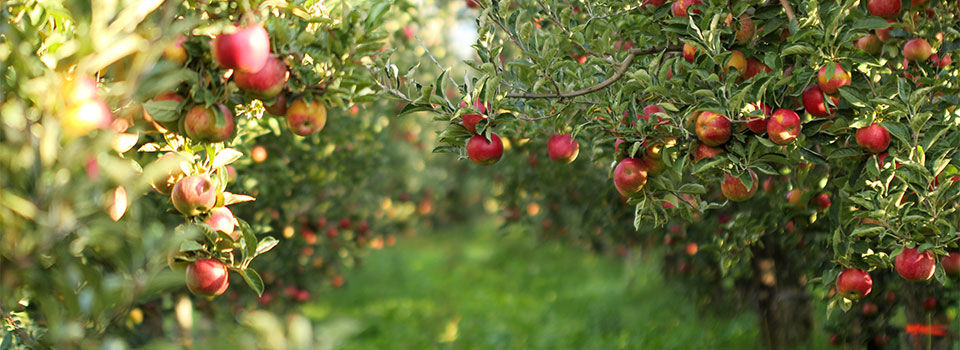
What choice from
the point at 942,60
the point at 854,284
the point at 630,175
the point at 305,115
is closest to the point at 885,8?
the point at 942,60

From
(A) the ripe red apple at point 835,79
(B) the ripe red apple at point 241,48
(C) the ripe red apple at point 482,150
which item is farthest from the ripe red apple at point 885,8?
(B) the ripe red apple at point 241,48

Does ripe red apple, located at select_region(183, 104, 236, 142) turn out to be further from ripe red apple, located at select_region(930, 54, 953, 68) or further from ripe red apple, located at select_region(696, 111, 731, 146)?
ripe red apple, located at select_region(930, 54, 953, 68)

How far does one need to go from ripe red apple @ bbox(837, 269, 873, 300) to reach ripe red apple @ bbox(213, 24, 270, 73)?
205 cm

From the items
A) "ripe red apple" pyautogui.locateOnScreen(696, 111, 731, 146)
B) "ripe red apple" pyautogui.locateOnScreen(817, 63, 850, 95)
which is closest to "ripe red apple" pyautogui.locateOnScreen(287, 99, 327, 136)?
"ripe red apple" pyautogui.locateOnScreen(696, 111, 731, 146)

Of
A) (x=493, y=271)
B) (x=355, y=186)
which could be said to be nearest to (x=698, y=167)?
(x=355, y=186)

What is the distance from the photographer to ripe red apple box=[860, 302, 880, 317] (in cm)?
423

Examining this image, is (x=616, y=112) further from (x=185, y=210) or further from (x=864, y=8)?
(x=185, y=210)

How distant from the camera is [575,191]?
5.50m

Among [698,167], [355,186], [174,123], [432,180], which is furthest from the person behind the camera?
[432,180]

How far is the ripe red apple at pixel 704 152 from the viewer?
233cm

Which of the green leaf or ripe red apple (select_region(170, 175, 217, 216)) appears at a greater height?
ripe red apple (select_region(170, 175, 217, 216))

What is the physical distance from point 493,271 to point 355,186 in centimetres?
563

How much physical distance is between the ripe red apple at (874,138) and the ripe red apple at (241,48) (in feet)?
5.97

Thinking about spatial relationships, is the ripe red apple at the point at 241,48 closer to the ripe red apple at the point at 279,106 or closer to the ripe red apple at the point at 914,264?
the ripe red apple at the point at 279,106
